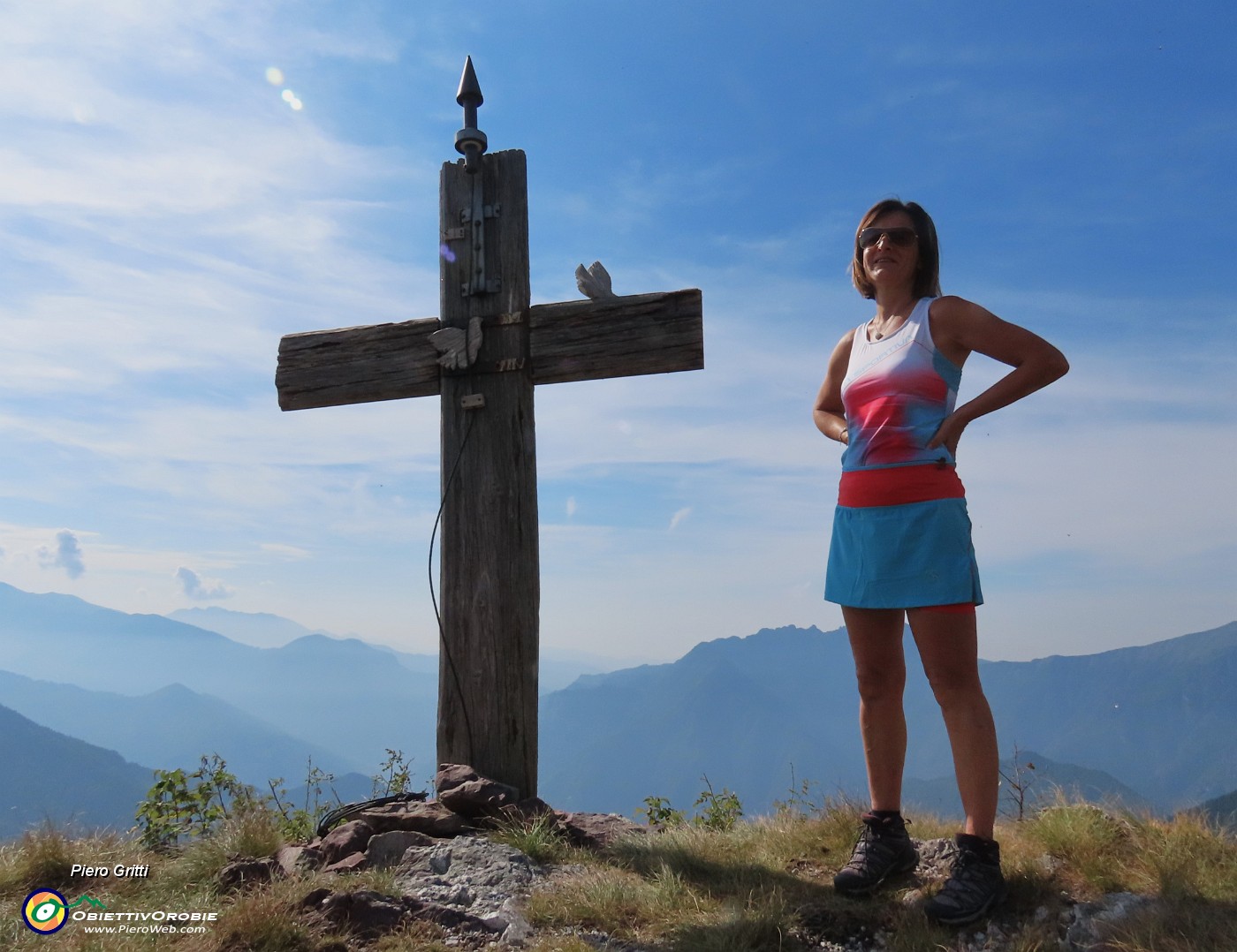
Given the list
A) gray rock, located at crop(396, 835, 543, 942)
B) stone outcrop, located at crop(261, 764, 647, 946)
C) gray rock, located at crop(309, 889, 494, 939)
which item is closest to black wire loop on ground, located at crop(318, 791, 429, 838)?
stone outcrop, located at crop(261, 764, 647, 946)

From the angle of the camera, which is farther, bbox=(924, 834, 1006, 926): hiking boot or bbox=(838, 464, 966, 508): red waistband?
bbox=(838, 464, 966, 508): red waistband

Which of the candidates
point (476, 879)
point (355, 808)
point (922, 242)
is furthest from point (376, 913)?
point (922, 242)

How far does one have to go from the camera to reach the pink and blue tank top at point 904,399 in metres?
3.30

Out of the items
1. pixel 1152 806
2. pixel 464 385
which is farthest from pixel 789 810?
pixel 464 385

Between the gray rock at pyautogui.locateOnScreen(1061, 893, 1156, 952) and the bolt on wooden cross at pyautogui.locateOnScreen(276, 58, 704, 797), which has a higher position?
the bolt on wooden cross at pyautogui.locateOnScreen(276, 58, 704, 797)

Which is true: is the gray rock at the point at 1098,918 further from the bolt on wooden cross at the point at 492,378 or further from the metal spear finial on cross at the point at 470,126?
the metal spear finial on cross at the point at 470,126

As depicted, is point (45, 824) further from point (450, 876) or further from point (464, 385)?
point (464, 385)

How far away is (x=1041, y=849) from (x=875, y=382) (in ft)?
7.20

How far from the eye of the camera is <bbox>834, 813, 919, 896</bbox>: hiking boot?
11.2 feet

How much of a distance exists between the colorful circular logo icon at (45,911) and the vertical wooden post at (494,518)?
2.04 metres

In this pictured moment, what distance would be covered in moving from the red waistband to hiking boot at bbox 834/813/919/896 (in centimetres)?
138

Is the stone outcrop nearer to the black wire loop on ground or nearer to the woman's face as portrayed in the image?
the black wire loop on ground

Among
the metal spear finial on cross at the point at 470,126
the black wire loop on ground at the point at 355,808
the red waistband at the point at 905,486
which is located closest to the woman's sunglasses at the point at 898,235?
the red waistband at the point at 905,486

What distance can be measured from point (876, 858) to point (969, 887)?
437mm
